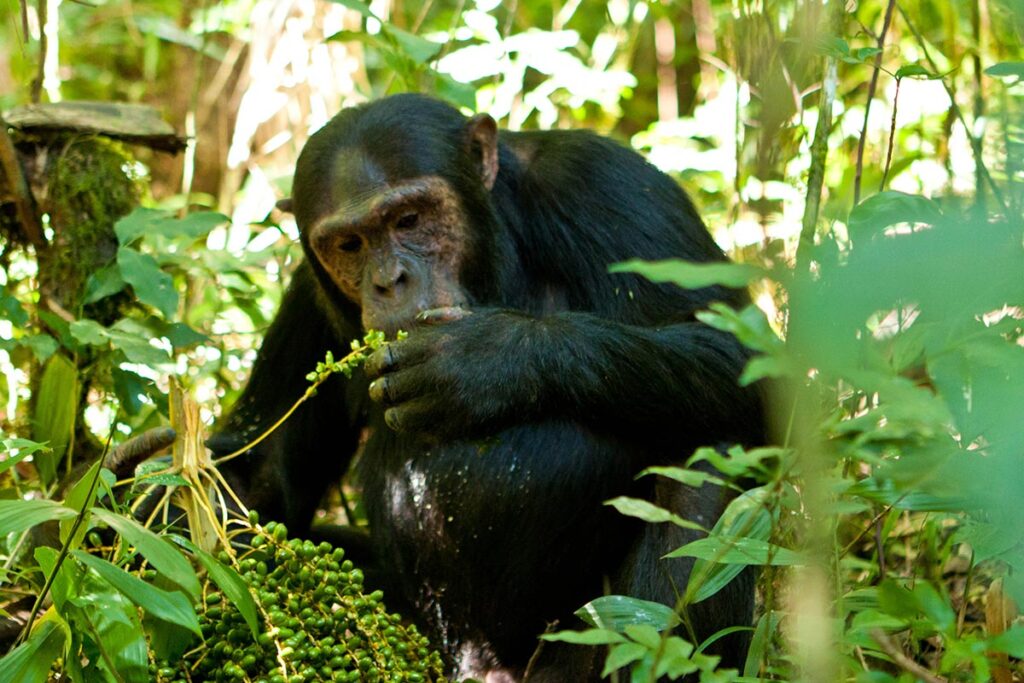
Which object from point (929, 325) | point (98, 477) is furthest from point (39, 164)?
point (929, 325)

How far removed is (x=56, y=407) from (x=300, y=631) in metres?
1.67

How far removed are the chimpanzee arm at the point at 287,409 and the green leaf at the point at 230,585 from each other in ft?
6.02

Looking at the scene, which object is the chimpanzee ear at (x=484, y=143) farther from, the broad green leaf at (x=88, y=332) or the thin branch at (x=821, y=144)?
the broad green leaf at (x=88, y=332)

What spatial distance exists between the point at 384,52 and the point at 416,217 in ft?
4.01

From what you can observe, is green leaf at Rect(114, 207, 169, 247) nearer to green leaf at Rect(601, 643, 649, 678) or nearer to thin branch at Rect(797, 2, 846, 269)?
thin branch at Rect(797, 2, 846, 269)

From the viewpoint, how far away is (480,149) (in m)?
4.34

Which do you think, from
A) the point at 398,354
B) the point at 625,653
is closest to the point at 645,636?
the point at 625,653

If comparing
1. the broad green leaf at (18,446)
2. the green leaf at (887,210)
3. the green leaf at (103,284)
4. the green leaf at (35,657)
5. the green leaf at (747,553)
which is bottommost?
the green leaf at (35,657)

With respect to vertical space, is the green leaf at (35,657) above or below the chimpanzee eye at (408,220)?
below

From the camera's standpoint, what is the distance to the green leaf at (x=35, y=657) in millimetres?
2541

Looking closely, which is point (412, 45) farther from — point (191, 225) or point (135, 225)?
point (135, 225)

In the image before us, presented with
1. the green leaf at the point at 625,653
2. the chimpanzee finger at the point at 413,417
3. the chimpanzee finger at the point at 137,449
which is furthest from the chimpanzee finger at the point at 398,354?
the green leaf at the point at 625,653

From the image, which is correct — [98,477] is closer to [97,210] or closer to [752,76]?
[752,76]

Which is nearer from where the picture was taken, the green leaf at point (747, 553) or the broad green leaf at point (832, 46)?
the green leaf at point (747, 553)
